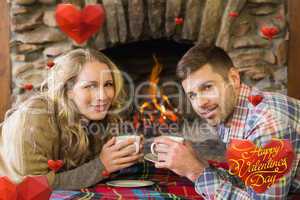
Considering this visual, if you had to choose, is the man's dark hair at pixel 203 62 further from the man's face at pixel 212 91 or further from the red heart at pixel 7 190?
the red heart at pixel 7 190

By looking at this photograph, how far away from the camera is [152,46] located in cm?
258

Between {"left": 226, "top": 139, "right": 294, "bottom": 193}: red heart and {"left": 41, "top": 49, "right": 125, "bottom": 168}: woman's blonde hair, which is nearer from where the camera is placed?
{"left": 226, "top": 139, "right": 294, "bottom": 193}: red heart

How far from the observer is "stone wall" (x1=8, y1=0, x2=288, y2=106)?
2188 millimetres

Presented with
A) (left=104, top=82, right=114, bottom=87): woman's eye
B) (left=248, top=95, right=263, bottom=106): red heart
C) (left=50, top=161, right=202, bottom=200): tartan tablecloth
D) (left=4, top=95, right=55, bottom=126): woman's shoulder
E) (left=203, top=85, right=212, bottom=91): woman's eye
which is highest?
(left=104, top=82, right=114, bottom=87): woman's eye

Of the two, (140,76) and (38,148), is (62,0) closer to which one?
(140,76)

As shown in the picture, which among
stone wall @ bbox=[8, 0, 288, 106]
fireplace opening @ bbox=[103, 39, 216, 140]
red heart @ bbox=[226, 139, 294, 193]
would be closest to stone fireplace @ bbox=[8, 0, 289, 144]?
stone wall @ bbox=[8, 0, 288, 106]

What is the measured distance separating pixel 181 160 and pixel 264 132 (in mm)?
231

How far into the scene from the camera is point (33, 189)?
938 millimetres

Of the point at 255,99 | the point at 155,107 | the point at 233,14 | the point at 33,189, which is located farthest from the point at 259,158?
the point at 155,107

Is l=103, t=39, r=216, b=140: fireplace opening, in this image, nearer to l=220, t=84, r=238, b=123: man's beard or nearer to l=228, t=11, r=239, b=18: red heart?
l=228, t=11, r=239, b=18: red heart

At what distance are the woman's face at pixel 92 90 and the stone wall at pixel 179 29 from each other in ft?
2.92

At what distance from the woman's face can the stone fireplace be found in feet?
2.91

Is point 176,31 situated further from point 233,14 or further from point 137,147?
point 137,147

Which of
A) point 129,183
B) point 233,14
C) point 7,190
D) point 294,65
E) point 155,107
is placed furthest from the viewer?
point 155,107
